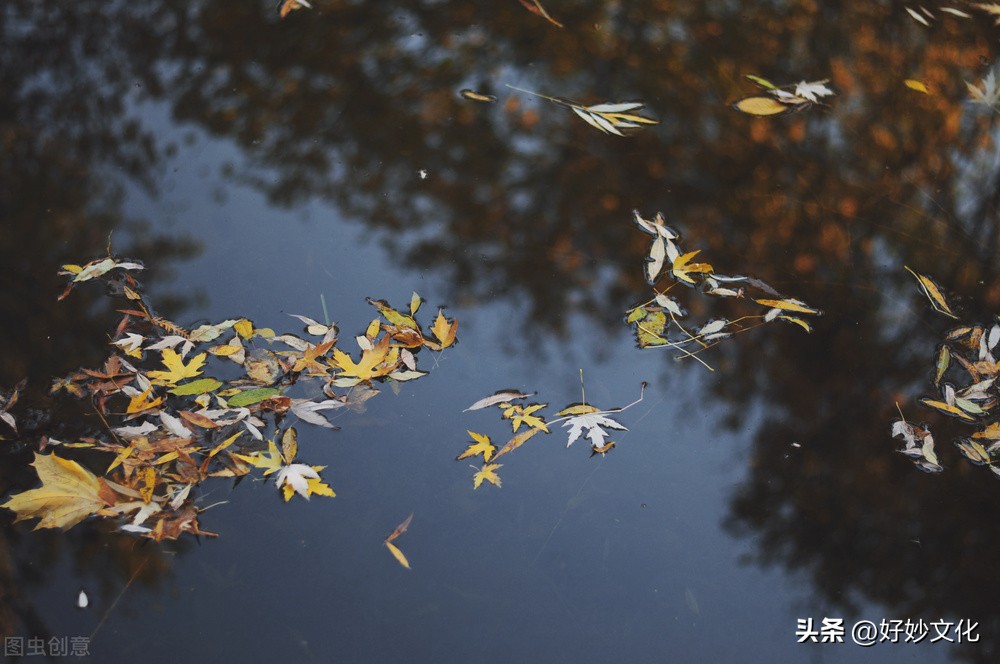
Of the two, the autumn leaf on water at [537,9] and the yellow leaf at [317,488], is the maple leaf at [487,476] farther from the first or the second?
the autumn leaf on water at [537,9]

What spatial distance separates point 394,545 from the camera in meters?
1.56

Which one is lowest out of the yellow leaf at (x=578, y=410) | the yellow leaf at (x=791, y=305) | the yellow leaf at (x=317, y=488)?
the yellow leaf at (x=317, y=488)

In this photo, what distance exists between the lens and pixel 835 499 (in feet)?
5.53

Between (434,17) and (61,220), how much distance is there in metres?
1.43

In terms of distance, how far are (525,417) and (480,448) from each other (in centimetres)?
13

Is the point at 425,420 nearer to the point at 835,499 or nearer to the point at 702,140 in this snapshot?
the point at 835,499

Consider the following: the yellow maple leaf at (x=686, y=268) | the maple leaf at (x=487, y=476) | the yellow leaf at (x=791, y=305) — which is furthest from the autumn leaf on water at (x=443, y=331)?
the yellow leaf at (x=791, y=305)

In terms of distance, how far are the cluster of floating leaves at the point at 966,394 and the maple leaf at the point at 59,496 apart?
1695mm

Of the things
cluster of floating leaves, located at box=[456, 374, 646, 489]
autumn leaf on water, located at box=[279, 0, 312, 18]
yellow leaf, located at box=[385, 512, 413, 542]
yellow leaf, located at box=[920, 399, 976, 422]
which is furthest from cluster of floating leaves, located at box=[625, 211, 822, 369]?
autumn leaf on water, located at box=[279, 0, 312, 18]

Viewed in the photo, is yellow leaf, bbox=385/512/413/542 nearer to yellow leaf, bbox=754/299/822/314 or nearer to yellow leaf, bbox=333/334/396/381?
yellow leaf, bbox=333/334/396/381

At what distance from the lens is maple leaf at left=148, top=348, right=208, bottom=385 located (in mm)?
1732

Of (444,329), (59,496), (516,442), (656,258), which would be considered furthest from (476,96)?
(59,496)

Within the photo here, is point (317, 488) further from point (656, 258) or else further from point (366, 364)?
point (656, 258)

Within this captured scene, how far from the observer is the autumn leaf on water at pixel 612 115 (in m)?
2.47
